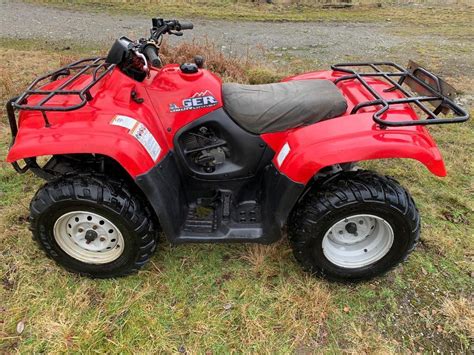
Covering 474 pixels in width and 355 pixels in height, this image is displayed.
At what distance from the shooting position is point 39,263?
2699mm

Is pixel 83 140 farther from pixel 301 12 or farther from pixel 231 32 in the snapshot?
pixel 301 12

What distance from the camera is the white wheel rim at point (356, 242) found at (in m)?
2.54

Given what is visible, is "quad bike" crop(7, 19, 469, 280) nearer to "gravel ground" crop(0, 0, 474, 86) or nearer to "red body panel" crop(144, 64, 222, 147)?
"red body panel" crop(144, 64, 222, 147)

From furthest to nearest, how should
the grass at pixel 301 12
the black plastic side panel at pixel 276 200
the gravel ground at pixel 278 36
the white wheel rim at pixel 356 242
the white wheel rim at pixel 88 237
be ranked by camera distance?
1. the grass at pixel 301 12
2. the gravel ground at pixel 278 36
3. the white wheel rim at pixel 356 242
4. the white wheel rim at pixel 88 237
5. the black plastic side panel at pixel 276 200

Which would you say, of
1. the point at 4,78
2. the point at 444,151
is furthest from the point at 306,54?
the point at 4,78

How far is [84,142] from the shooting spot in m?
2.15

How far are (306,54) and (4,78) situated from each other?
514 cm

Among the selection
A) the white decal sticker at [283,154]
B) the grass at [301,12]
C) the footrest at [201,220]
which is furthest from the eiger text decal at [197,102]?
the grass at [301,12]

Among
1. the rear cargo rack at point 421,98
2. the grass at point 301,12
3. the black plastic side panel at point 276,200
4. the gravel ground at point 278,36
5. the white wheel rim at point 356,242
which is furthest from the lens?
the grass at point 301,12

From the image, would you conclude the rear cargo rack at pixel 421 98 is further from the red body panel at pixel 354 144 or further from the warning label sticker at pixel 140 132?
the warning label sticker at pixel 140 132

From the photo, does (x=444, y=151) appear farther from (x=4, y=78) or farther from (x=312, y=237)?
(x=4, y=78)

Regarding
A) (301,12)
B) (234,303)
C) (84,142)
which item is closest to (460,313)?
(234,303)

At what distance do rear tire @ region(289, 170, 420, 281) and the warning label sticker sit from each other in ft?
3.17

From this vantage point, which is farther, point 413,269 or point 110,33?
point 110,33
